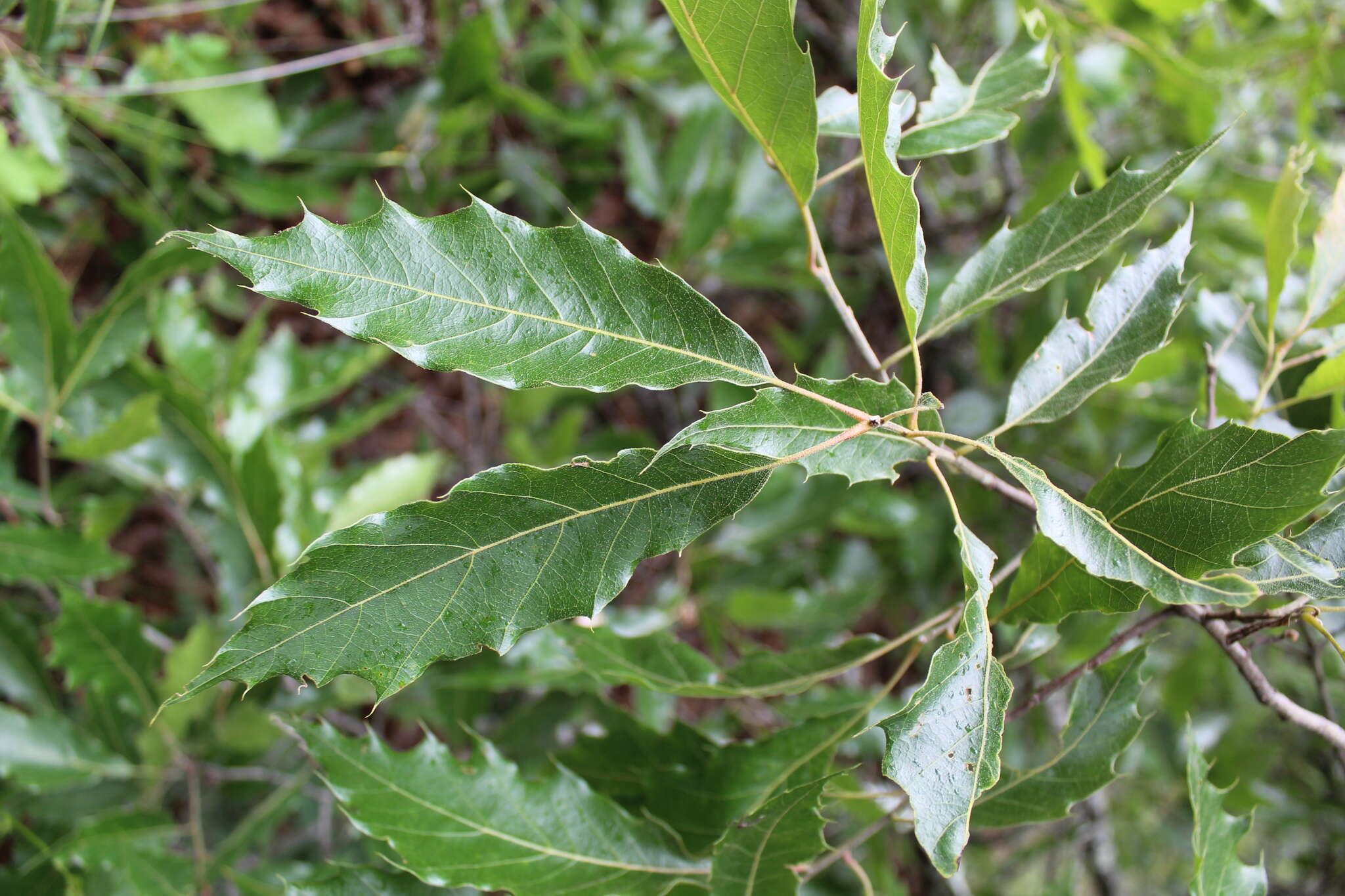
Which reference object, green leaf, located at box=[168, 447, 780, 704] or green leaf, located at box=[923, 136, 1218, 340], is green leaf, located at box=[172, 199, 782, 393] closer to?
green leaf, located at box=[168, 447, 780, 704]

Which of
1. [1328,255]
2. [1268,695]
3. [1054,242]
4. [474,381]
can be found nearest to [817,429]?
[1054,242]

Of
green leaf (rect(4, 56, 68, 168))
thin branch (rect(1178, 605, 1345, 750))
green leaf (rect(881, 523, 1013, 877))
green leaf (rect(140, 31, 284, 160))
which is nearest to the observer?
green leaf (rect(881, 523, 1013, 877))

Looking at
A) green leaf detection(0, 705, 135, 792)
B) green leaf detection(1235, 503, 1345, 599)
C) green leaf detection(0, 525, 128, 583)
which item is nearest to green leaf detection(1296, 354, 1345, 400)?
green leaf detection(1235, 503, 1345, 599)

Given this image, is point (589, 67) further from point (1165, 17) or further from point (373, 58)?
point (1165, 17)

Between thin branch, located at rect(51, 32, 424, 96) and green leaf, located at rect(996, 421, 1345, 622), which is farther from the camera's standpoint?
thin branch, located at rect(51, 32, 424, 96)

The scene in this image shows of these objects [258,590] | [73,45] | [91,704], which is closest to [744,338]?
[258,590]

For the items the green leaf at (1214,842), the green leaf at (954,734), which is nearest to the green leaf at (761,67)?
the green leaf at (954,734)

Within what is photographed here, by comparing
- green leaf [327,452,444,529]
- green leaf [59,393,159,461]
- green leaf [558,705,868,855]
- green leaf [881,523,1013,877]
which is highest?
green leaf [59,393,159,461]
